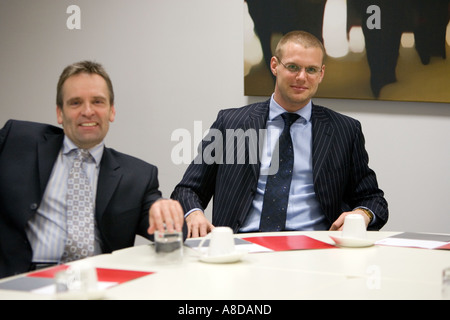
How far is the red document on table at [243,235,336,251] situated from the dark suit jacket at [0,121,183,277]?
42 cm

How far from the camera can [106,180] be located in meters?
1.95

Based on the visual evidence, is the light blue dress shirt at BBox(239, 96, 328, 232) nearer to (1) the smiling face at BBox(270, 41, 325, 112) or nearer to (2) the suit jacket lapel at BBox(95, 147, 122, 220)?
(1) the smiling face at BBox(270, 41, 325, 112)

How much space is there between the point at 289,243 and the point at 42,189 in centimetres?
85

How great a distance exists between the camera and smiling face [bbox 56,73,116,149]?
1.96 meters

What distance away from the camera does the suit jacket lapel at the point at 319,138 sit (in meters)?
2.63

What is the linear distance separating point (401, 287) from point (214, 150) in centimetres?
151

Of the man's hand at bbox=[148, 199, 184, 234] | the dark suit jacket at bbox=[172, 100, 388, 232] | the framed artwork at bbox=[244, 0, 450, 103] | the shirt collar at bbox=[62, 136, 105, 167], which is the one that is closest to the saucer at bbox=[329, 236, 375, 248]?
the man's hand at bbox=[148, 199, 184, 234]

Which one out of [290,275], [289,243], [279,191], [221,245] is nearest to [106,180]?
[221,245]

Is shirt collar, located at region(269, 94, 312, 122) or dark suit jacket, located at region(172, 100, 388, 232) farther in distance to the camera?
shirt collar, located at region(269, 94, 312, 122)

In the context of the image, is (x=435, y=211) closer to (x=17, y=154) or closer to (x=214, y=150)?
(x=214, y=150)

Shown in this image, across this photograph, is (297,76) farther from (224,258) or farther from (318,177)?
(224,258)

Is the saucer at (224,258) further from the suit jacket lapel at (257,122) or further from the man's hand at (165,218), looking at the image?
the suit jacket lapel at (257,122)

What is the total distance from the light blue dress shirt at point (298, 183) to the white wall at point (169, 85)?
854 millimetres
